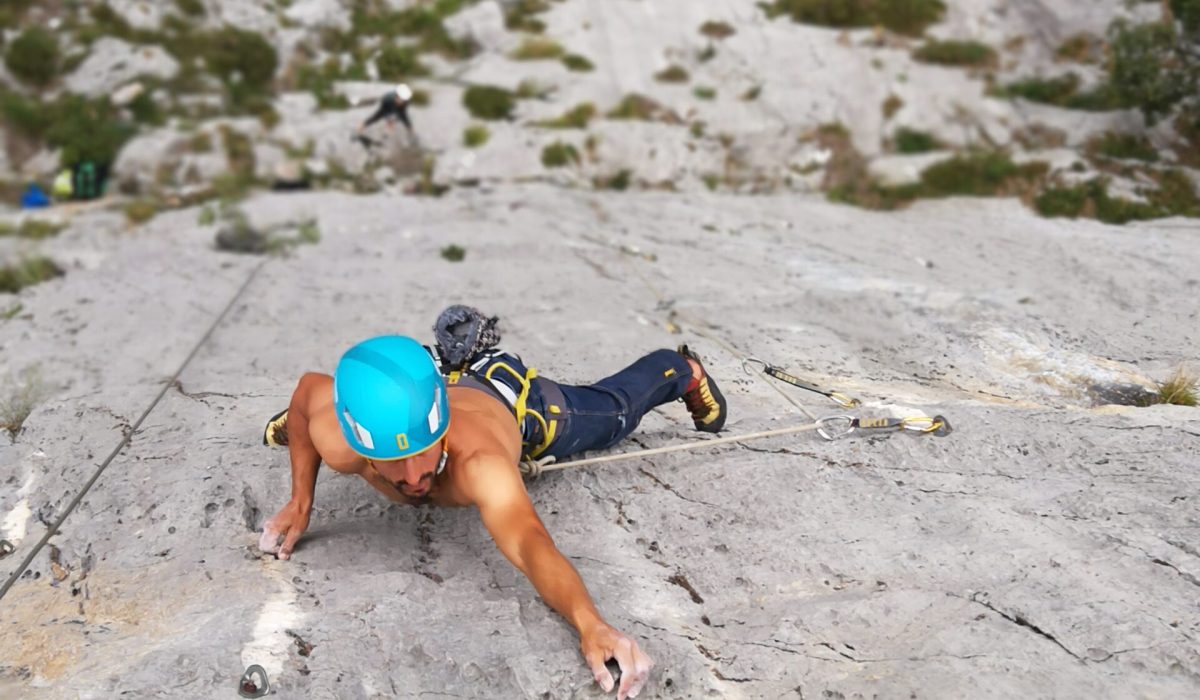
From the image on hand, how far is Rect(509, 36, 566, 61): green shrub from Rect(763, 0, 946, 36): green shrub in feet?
17.2

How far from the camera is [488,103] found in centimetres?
1527

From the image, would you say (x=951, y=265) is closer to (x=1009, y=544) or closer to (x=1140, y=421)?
(x=1140, y=421)

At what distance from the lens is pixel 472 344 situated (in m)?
4.39

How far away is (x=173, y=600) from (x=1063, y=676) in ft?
11.3

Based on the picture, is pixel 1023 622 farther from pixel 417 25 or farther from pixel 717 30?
pixel 417 25

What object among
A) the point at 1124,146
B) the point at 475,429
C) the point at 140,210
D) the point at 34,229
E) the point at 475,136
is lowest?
the point at 34,229

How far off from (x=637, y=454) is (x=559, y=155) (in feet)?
35.5

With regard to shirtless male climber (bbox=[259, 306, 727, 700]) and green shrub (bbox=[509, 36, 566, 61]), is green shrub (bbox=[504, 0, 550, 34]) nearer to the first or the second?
green shrub (bbox=[509, 36, 566, 61])

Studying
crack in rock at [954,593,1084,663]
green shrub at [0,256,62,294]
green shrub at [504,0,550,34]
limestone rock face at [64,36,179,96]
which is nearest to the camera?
crack in rock at [954,593,1084,663]

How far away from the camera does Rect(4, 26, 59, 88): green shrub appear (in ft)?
52.6

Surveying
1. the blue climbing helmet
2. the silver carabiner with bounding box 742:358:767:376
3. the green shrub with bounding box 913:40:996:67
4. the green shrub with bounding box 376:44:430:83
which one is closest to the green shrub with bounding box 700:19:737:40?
the green shrub with bounding box 913:40:996:67

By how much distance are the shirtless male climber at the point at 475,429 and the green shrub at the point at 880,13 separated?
1452cm

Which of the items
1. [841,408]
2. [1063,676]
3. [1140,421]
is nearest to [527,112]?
[841,408]

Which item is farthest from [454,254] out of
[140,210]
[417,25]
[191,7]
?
[191,7]
